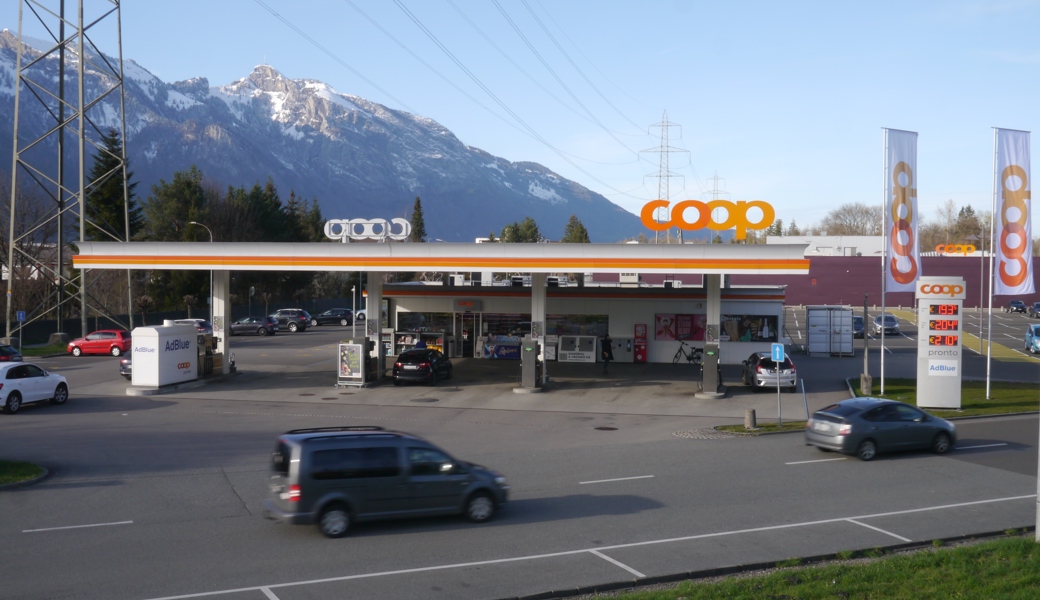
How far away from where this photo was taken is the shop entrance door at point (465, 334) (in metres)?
44.2

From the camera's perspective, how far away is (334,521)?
12227 mm

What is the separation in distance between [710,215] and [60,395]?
24233 millimetres

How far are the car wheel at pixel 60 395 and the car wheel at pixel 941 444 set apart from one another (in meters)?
27.3

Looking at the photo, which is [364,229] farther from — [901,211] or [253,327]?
[253,327]

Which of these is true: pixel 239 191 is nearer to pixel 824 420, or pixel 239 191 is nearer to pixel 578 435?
pixel 578 435

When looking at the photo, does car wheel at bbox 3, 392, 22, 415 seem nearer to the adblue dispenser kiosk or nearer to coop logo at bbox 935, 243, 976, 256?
the adblue dispenser kiosk

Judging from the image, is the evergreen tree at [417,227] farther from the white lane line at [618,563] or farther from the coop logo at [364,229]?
the white lane line at [618,563]

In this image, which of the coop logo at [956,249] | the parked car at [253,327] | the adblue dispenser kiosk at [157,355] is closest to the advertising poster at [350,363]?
the adblue dispenser kiosk at [157,355]

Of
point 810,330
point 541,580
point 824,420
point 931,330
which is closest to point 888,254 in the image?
point 931,330

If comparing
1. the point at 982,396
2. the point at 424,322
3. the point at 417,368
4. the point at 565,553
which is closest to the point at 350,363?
the point at 417,368

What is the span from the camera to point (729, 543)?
12.0 m

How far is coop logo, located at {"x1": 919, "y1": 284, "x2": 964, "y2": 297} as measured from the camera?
91.7ft

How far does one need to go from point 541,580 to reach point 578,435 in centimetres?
1279

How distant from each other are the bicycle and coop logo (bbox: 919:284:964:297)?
15100mm
